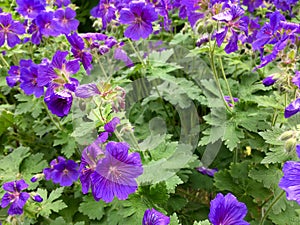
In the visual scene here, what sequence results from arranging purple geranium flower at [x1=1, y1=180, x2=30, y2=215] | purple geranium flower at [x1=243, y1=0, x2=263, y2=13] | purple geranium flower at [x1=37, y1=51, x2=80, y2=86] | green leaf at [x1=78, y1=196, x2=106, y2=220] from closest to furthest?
purple geranium flower at [x1=37, y1=51, x2=80, y2=86] < purple geranium flower at [x1=1, y1=180, x2=30, y2=215] < green leaf at [x1=78, y1=196, x2=106, y2=220] < purple geranium flower at [x1=243, y1=0, x2=263, y2=13]

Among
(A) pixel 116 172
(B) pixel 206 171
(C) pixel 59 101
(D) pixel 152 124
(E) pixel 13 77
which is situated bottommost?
(B) pixel 206 171

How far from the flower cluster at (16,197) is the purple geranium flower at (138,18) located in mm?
699

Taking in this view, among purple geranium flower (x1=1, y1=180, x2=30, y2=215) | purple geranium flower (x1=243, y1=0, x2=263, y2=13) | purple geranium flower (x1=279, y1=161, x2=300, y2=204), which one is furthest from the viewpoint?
purple geranium flower (x1=243, y1=0, x2=263, y2=13)

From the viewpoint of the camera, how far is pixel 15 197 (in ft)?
4.96

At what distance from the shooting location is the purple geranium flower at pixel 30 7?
1939 millimetres

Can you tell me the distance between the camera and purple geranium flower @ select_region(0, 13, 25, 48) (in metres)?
1.90

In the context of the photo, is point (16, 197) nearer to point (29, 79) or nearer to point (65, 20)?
point (29, 79)

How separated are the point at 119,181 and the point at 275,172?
0.60 meters

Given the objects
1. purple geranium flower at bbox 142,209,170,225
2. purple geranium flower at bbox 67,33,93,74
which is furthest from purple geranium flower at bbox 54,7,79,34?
purple geranium flower at bbox 142,209,170,225

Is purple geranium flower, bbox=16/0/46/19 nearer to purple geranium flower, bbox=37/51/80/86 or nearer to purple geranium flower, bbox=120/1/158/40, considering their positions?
purple geranium flower, bbox=120/1/158/40

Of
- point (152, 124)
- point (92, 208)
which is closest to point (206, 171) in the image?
point (152, 124)

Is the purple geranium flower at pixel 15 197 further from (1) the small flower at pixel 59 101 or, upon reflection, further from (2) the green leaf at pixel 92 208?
(1) the small flower at pixel 59 101

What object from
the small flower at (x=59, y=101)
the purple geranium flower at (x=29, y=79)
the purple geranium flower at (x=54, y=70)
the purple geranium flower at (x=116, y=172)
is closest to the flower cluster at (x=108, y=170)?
the purple geranium flower at (x=116, y=172)

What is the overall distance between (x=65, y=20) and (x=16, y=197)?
87cm
